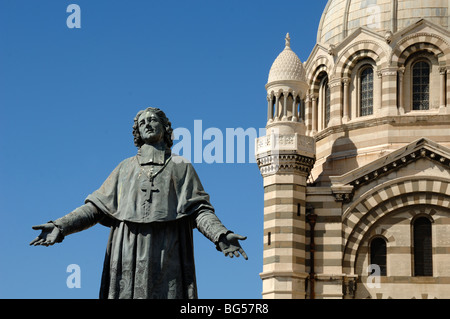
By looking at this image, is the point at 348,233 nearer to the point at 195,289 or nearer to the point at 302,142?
the point at 302,142

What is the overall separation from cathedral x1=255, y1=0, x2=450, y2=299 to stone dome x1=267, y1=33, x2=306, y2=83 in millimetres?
48

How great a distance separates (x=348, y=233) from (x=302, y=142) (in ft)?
11.2

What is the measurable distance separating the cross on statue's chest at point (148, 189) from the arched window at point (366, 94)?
32650 mm

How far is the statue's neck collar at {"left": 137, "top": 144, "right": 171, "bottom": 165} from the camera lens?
11.7 metres

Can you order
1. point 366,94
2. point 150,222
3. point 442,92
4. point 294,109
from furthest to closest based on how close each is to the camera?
point 366,94 < point 442,92 < point 294,109 < point 150,222

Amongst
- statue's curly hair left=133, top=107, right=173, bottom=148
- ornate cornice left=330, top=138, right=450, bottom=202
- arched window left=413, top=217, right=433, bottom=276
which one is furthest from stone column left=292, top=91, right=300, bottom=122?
statue's curly hair left=133, top=107, right=173, bottom=148

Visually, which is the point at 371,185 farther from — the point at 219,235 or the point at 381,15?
the point at 219,235

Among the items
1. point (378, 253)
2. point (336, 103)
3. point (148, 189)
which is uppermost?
point (336, 103)

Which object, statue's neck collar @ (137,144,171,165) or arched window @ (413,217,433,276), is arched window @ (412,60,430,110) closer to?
arched window @ (413,217,433,276)

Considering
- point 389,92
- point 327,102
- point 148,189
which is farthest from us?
point 327,102

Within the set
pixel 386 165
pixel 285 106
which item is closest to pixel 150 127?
pixel 386 165

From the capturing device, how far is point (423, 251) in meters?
38.8

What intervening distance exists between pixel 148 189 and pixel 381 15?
34.4 metres

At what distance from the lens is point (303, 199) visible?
39.4 meters
